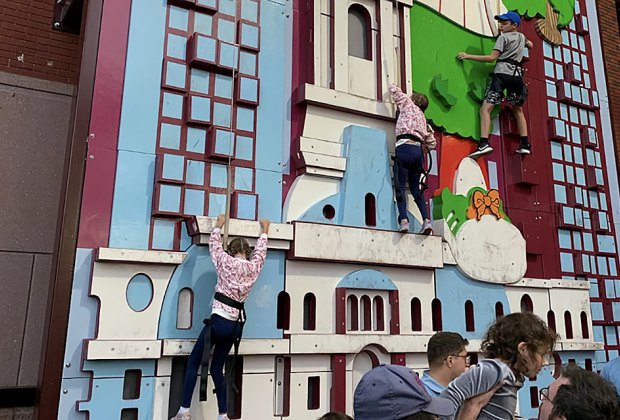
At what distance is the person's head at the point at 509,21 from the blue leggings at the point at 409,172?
2.26m

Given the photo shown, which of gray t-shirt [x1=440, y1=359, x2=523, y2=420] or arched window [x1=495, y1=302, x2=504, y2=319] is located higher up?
arched window [x1=495, y1=302, x2=504, y2=319]

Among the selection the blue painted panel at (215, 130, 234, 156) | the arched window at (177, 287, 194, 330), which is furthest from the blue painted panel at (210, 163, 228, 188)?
the arched window at (177, 287, 194, 330)

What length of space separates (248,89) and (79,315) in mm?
2350

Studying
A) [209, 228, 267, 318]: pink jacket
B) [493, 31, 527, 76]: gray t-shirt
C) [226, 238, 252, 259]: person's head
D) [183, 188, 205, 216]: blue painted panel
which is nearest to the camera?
[209, 228, 267, 318]: pink jacket

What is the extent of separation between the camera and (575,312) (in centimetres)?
632

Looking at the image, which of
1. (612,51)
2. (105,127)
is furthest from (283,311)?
(612,51)

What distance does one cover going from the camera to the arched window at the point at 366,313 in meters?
5.10

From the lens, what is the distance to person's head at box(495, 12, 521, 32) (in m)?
6.48

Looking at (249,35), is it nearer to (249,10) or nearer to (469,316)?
(249,10)

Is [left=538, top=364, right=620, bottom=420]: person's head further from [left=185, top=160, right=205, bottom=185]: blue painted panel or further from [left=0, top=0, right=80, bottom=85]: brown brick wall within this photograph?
[left=0, top=0, right=80, bottom=85]: brown brick wall

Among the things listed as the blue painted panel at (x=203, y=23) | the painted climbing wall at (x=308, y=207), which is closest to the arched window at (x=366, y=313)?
the painted climbing wall at (x=308, y=207)

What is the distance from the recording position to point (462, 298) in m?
5.64

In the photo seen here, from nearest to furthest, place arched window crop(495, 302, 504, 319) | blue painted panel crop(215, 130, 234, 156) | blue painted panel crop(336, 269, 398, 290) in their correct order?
blue painted panel crop(215, 130, 234, 156)
blue painted panel crop(336, 269, 398, 290)
arched window crop(495, 302, 504, 319)

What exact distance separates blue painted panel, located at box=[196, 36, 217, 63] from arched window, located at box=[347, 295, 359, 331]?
2.45 metres
